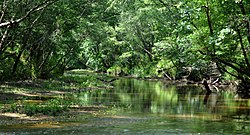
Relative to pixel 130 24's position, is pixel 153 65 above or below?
below

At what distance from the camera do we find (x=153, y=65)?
53125 millimetres

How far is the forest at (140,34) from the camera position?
1984cm

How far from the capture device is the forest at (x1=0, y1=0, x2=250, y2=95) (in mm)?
19844

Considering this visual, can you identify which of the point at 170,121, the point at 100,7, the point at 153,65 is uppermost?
the point at 100,7

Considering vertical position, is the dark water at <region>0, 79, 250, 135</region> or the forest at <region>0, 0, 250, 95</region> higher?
the forest at <region>0, 0, 250, 95</region>

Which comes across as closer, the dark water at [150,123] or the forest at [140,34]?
the dark water at [150,123]

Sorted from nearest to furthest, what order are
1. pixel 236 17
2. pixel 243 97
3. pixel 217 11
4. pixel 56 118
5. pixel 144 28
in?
1. pixel 56 118
2. pixel 236 17
3. pixel 217 11
4. pixel 243 97
5. pixel 144 28

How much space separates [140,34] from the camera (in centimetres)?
5844

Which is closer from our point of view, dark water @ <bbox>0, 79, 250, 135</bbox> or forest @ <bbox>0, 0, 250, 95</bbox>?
dark water @ <bbox>0, 79, 250, 135</bbox>

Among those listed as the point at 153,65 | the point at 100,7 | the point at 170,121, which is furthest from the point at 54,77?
the point at 170,121

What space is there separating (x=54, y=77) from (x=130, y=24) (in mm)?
18404

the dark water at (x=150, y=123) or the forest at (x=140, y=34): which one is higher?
the forest at (x=140, y=34)

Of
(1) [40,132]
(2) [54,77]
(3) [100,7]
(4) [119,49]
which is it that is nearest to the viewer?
(1) [40,132]

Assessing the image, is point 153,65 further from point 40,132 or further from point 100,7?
point 40,132
